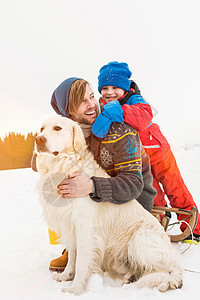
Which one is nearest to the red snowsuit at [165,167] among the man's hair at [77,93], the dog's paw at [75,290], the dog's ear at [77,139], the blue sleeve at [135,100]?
the blue sleeve at [135,100]

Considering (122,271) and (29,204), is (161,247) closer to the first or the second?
(122,271)

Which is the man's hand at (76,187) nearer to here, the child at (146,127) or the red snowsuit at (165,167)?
the child at (146,127)

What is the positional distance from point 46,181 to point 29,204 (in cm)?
418

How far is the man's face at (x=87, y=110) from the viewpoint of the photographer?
2.46 meters

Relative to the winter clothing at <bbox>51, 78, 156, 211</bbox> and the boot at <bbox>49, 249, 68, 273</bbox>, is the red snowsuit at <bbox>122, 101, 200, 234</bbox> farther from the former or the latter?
the boot at <bbox>49, 249, 68, 273</bbox>

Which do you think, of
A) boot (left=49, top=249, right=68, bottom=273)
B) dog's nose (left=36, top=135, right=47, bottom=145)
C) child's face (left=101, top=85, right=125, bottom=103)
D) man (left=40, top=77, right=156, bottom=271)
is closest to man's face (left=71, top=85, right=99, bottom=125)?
man (left=40, top=77, right=156, bottom=271)

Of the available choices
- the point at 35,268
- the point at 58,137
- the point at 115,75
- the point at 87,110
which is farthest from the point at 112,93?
the point at 35,268

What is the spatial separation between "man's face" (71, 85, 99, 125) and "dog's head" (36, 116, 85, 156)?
1.04ft

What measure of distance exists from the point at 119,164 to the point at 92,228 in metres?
0.58

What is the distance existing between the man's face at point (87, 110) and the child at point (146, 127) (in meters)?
0.16

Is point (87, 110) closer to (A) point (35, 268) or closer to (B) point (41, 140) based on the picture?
(B) point (41, 140)

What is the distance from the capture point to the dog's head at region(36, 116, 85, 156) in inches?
81.2

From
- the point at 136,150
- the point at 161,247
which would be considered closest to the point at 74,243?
the point at 161,247

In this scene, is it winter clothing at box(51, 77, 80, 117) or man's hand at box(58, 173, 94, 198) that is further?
winter clothing at box(51, 77, 80, 117)
